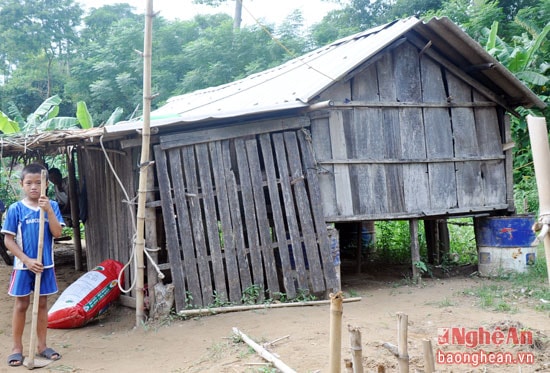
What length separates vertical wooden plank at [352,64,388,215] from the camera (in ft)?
24.6

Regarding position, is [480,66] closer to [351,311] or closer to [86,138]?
[351,311]

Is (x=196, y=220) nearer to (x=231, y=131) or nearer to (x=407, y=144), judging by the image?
(x=231, y=131)

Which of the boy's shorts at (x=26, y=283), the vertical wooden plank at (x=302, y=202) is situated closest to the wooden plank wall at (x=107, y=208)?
the boy's shorts at (x=26, y=283)

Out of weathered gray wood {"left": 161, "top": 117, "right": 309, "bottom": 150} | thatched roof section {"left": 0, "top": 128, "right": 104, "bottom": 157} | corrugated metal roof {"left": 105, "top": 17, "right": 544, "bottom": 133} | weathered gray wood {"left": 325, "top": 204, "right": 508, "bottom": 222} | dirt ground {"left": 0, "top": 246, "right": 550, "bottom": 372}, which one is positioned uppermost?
corrugated metal roof {"left": 105, "top": 17, "right": 544, "bottom": 133}

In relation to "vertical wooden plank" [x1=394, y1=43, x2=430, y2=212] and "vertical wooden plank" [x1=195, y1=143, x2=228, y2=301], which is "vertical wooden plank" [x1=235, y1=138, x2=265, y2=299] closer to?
"vertical wooden plank" [x1=195, y1=143, x2=228, y2=301]

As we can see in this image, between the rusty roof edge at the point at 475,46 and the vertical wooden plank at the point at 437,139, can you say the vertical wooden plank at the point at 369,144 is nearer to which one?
the vertical wooden plank at the point at 437,139

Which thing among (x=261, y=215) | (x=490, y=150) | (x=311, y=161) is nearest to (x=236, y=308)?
(x=261, y=215)

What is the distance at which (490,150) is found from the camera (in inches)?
338

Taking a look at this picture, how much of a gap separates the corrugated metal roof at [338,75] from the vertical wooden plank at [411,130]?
439mm

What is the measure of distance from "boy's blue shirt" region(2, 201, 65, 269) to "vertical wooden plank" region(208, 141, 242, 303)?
2.13 metres

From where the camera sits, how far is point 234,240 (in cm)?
667

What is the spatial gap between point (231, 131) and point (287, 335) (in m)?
2.72

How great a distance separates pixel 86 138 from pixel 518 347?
16.7 ft

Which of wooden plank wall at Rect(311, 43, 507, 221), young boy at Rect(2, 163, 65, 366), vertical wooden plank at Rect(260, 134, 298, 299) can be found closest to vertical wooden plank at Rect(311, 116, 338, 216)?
wooden plank wall at Rect(311, 43, 507, 221)
